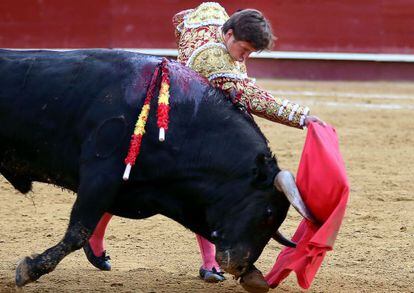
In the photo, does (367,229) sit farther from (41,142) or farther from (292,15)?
(292,15)

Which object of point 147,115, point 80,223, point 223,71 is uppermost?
point 223,71

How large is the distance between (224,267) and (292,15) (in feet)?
25.5

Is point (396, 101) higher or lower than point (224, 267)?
higher

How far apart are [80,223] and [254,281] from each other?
2.36 ft

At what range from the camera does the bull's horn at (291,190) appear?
3.49m

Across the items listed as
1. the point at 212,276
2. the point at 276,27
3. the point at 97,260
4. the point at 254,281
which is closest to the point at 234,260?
the point at 254,281

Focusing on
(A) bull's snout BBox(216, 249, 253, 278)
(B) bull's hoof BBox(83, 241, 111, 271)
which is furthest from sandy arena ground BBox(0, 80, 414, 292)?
(A) bull's snout BBox(216, 249, 253, 278)

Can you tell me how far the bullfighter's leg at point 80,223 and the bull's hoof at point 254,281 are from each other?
2.01ft

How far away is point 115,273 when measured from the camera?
429 centimetres

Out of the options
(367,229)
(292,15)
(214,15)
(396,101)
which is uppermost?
(292,15)

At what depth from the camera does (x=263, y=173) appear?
11.8 ft

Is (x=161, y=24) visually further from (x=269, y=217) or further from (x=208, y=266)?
(x=269, y=217)

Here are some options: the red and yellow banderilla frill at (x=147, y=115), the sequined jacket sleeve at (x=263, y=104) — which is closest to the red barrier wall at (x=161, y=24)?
the sequined jacket sleeve at (x=263, y=104)

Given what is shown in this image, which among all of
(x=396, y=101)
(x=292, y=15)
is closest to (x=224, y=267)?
(x=396, y=101)
